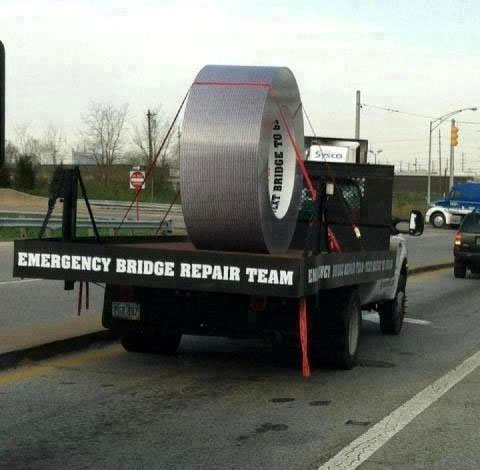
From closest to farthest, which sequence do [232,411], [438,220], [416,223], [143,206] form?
[232,411] < [416,223] < [143,206] < [438,220]

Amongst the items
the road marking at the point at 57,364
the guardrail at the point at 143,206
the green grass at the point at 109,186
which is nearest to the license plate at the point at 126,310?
the road marking at the point at 57,364

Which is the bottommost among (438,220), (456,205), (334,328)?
(438,220)

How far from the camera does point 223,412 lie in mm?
7141

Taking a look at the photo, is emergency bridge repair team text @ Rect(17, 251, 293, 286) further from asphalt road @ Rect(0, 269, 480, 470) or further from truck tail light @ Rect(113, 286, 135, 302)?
asphalt road @ Rect(0, 269, 480, 470)

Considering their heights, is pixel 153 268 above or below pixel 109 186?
below

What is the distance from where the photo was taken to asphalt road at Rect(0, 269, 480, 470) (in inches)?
232

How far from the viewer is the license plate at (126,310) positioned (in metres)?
8.60

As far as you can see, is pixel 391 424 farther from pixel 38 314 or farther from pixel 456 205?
pixel 456 205

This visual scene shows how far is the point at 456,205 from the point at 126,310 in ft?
175

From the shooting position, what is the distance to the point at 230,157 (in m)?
7.73

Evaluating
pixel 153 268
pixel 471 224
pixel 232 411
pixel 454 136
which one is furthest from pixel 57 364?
pixel 454 136

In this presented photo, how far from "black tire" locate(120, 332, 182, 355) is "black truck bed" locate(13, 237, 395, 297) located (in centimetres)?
176

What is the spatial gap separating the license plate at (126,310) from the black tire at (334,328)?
164cm

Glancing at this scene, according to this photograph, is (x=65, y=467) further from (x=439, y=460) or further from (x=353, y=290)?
(x=353, y=290)
